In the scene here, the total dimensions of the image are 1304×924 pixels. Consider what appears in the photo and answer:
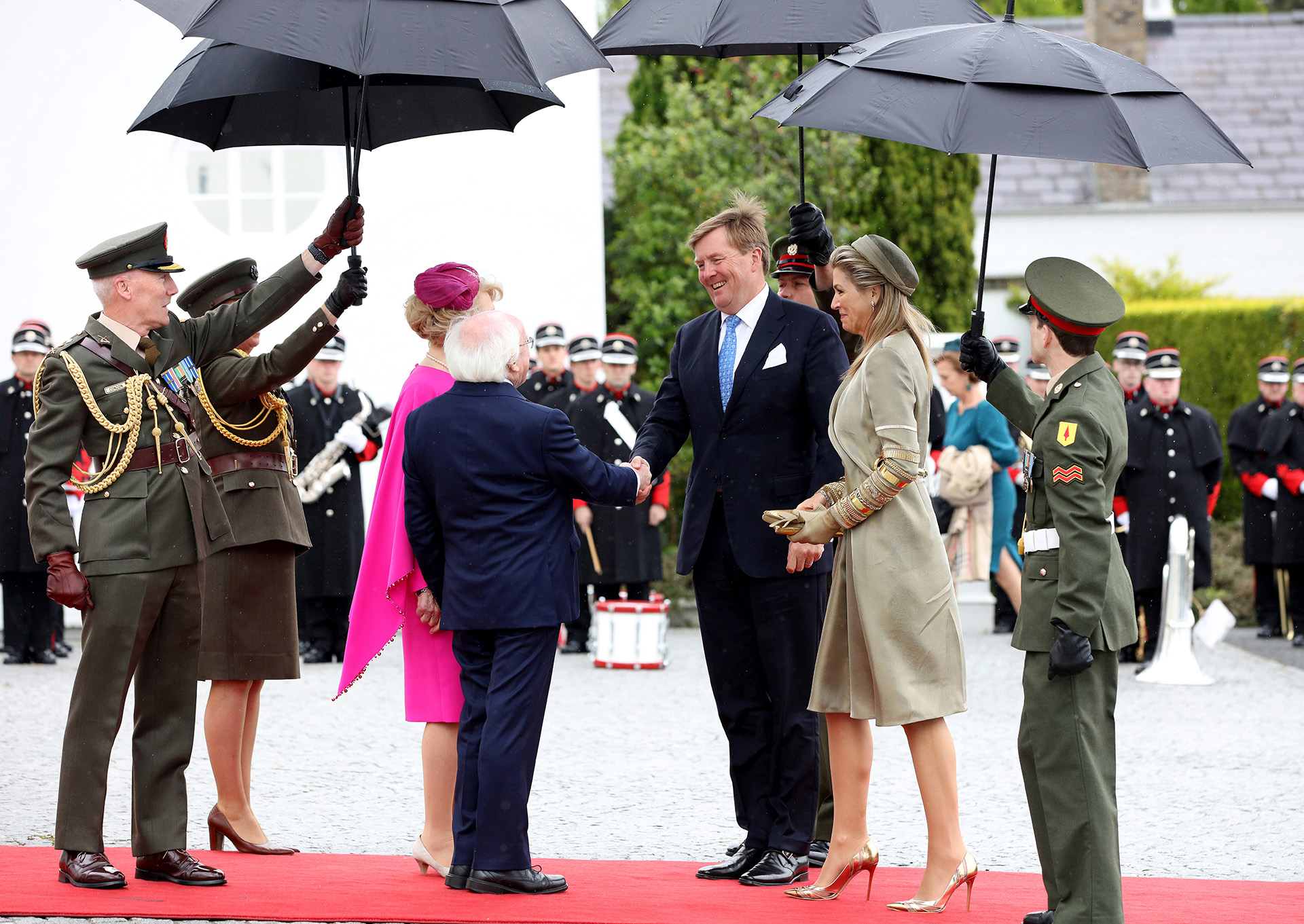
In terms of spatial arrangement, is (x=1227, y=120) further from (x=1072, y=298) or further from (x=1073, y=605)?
(x=1073, y=605)

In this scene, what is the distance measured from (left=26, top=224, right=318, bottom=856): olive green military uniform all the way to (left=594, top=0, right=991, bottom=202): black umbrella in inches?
59.6

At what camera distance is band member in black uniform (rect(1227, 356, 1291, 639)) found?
12.6 metres

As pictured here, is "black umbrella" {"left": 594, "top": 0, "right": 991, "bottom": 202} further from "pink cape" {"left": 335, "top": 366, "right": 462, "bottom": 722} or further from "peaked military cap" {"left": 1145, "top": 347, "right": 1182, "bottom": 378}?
"peaked military cap" {"left": 1145, "top": 347, "right": 1182, "bottom": 378}

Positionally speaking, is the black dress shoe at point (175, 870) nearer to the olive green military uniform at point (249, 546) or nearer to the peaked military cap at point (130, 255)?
the olive green military uniform at point (249, 546)

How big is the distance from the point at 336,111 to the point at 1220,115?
841 inches

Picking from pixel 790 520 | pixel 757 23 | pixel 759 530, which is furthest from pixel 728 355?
pixel 757 23

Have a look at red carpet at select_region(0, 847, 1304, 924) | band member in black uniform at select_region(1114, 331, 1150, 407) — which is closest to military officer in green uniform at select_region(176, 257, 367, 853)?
red carpet at select_region(0, 847, 1304, 924)

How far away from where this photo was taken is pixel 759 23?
5.42 m

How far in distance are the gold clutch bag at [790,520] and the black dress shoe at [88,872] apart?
2.28m

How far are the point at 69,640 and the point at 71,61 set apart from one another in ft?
15.1

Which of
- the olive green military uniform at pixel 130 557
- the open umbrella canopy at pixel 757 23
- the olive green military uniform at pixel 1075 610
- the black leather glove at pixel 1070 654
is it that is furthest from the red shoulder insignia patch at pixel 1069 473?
the olive green military uniform at pixel 130 557

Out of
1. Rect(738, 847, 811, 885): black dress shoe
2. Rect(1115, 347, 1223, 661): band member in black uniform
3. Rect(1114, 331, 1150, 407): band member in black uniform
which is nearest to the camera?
Rect(738, 847, 811, 885): black dress shoe

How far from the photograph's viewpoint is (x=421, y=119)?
5777 millimetres

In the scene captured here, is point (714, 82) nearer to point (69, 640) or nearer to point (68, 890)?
point (69, 640)
